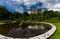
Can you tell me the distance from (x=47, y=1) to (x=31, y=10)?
1.19 ft

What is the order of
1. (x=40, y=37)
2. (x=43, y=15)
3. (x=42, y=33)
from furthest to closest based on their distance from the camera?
(x=43, y=15) < (x=42, y=33) < (x=40, y=37)

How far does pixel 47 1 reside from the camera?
8.13ft

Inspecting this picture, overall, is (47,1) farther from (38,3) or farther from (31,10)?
(31,10)

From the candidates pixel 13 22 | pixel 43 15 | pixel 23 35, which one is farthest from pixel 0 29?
pixel 43 15

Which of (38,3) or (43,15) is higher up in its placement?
(38,3)

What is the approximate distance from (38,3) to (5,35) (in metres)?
0.88

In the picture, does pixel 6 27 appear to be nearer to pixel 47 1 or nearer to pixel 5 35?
pixel 5 35

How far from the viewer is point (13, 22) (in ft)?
8.16

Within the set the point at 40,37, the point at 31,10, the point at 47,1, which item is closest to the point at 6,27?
the point at 31,10


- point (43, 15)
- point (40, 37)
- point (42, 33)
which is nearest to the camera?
point (40, 37)

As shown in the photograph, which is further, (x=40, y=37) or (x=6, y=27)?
(x=6, y=27)

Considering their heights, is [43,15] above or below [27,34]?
above

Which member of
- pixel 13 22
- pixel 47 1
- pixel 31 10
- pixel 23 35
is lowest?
pixel 23 35

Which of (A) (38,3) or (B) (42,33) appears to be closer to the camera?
(B) (42,33)
